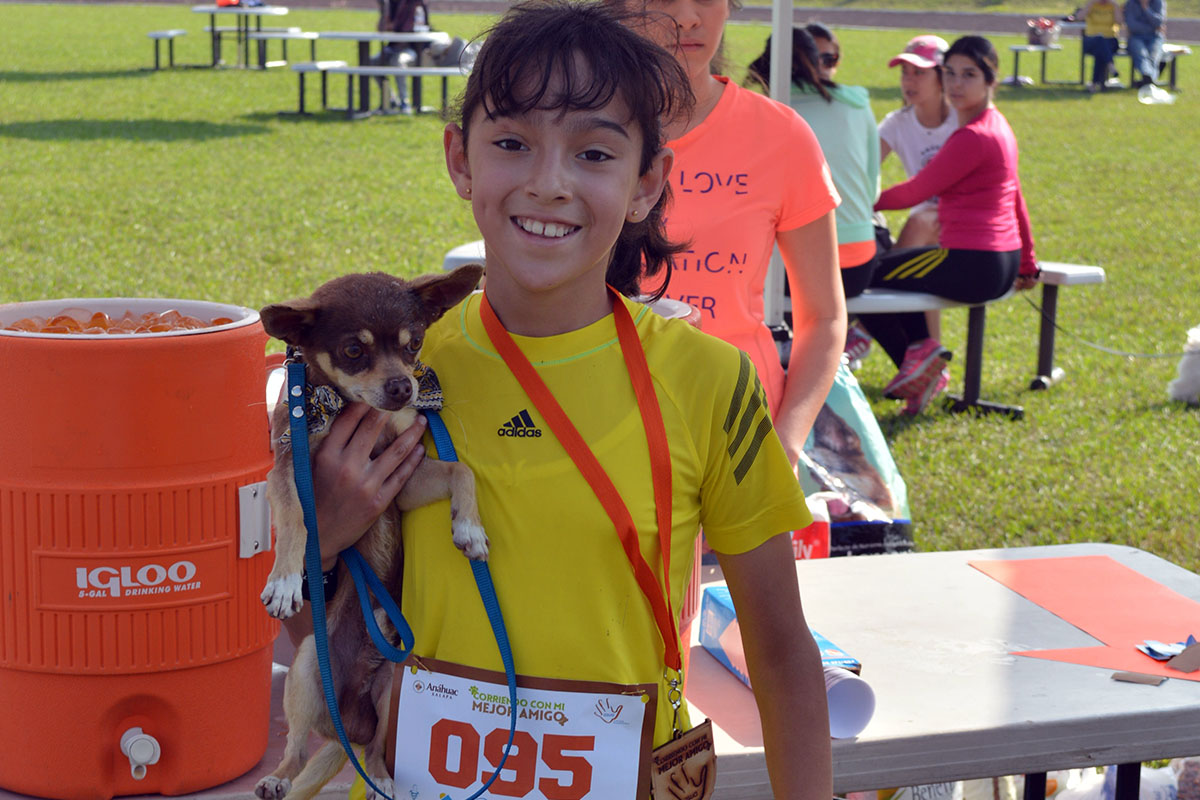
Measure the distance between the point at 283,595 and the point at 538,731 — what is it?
38cm

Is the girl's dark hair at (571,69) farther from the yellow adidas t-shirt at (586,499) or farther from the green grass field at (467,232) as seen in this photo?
the green grass field at (467,232)

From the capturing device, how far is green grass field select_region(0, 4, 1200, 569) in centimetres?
637

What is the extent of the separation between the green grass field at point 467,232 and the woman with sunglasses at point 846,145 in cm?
58

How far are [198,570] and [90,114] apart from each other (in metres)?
16.8

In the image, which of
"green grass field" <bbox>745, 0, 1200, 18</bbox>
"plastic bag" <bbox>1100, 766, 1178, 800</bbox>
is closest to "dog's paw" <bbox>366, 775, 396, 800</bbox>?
"plastic bag" <bbox>1100, 766, 1178, 800</bbox>

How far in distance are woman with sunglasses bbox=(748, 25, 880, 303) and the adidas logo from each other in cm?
514

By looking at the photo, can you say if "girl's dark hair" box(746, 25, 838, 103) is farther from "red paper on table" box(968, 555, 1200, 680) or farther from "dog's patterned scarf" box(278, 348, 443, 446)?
"dog's patterned scarf" box(278, 348, 443, 446)

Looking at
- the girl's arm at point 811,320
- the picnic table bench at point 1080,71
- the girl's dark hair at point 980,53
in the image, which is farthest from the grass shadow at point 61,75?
the girl's arm at point 811,320

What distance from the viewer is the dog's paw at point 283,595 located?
167 cm

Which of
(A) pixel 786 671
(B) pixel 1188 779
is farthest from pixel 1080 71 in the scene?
(A) pixel 786 671

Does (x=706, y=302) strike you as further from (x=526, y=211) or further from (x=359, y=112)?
(x=359, y=112)

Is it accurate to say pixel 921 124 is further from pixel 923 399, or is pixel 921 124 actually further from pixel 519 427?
pixel 519 427

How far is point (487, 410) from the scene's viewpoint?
169 centimetres

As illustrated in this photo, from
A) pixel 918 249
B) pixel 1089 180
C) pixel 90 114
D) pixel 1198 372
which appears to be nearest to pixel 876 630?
pixel 918 249
